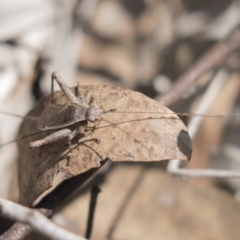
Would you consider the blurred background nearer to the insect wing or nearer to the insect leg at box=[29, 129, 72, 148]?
the insect wing

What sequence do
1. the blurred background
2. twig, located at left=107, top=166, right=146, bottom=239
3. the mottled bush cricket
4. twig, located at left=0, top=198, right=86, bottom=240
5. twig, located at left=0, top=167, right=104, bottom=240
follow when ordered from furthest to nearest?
the blurred background
twig, located at left=107, top=166, right=146, bottom=239
the mottled bush cricket
twig, located at left=0, top=167, right=104, bottom=240
twig, located at left=0, top=198, right=86, bottom=240

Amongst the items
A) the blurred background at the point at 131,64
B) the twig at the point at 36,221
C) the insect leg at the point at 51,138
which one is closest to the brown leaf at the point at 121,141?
the insect leg at the point at 51,138

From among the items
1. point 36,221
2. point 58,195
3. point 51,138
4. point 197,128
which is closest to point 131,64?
point 197,128

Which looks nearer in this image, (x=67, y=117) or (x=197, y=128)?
(x=67, y=117)

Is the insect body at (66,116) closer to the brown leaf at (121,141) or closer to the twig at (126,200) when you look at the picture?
the brown leaf at (121,141)

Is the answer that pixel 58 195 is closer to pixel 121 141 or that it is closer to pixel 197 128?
pixel 121 141

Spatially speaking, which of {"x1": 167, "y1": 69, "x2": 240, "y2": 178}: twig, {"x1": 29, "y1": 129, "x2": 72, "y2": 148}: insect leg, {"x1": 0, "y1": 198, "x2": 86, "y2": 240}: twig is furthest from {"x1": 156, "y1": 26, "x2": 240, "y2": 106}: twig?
{"x1": 0, "y1": 198, "x2": 86, "y2": 240}: twig
